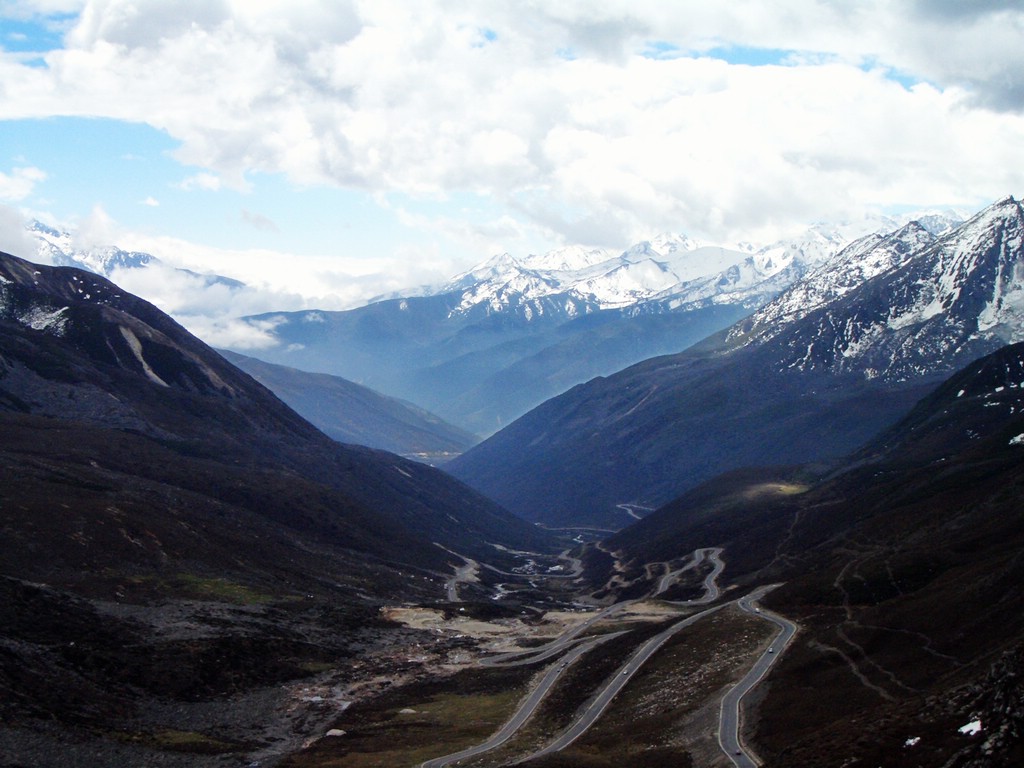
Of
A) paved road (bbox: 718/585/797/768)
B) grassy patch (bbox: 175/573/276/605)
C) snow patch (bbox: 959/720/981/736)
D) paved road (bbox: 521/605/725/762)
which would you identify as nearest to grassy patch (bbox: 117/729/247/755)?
paved road (bbox: 521/605/725/762)

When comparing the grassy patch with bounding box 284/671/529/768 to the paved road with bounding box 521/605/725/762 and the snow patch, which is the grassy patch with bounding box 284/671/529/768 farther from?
the snow patch

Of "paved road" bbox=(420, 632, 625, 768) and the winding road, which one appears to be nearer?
the winding road

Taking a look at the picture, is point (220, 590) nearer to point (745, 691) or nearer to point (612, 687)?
point (612, 687)

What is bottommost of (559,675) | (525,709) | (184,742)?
(559,675)

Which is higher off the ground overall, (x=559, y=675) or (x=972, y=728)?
(x=972, y=728)

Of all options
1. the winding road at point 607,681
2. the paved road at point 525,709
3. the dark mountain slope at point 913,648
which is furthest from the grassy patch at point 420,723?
the dark mountain slope at point 913,648

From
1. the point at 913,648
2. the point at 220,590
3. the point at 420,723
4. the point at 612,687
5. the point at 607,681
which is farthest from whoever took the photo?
the point at 220,590

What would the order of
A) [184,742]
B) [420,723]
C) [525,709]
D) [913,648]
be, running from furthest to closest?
1. [525,709]
2. [420,723]
3. [913,648]
4. [184,742]

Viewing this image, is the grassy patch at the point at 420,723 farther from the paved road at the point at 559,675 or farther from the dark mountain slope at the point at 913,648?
the dark mountain slope at the point at 913,648


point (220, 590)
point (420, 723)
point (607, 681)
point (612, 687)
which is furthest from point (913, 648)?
point (220, 590)
